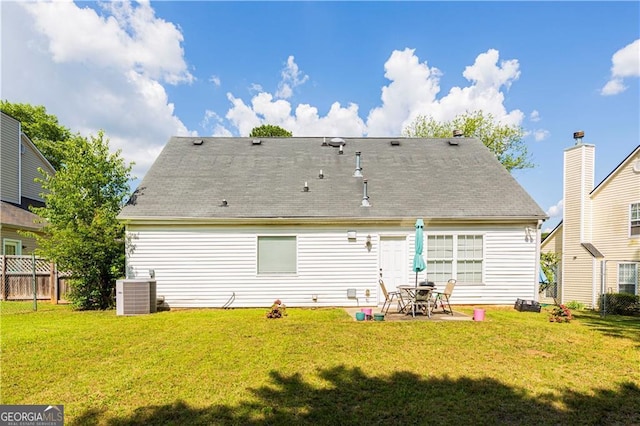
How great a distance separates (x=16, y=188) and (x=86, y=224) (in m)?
11.0

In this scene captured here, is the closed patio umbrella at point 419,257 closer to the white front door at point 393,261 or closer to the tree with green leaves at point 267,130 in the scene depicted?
the white front door at point 393,261

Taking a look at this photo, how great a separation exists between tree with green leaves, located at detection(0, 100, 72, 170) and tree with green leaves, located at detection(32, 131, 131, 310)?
912 inches

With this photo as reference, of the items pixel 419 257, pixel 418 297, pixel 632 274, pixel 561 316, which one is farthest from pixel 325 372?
pixel 632 274

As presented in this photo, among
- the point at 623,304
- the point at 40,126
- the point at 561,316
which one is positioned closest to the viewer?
the point at 561,316

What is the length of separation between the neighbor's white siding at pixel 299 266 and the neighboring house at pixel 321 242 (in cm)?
3

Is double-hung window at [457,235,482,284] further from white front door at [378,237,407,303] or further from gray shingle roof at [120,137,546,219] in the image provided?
white front door at [378,237,407,303]

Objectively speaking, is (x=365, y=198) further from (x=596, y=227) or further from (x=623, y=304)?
(x=596, y=227)

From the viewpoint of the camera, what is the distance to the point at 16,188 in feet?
54.2

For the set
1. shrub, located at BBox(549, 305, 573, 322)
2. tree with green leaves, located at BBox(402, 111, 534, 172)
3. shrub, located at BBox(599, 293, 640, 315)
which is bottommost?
shrub, located at BBox(599, 293, 640, 315)

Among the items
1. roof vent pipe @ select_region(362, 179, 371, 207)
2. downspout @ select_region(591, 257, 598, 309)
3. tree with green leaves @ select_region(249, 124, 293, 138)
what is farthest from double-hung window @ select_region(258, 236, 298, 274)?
tree with green leaves @ select_region(249, 124, 293, 138)

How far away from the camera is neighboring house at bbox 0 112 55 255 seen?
45.9ft

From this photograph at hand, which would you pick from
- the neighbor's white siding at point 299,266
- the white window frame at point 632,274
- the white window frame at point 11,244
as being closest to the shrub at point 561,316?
the neighbor's white siding at point 299,266

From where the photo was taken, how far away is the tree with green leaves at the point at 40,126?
92.5ft

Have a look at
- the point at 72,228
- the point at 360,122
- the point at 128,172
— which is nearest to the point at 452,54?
the point at 360,122
